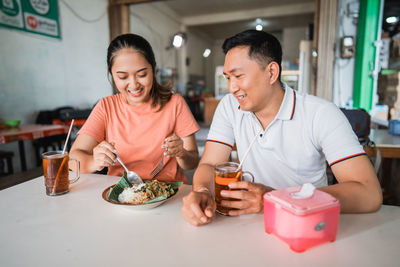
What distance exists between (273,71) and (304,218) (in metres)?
0.78

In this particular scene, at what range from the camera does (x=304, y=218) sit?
2.19ft

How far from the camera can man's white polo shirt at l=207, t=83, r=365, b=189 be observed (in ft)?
3.75

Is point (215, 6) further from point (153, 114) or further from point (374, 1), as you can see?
point (153, 114)

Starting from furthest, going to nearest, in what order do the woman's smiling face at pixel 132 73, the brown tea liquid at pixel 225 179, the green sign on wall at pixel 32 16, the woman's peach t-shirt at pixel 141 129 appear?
the green sign on wall at pixel 32 16 < the woman's peach t-shirt at pixel 141 129 < the woman's smiling face at pixel 132 73 < the brown tea liquid at pixel 225 179

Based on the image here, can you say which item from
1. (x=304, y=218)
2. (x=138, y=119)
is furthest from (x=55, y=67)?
(x=304, y=218)

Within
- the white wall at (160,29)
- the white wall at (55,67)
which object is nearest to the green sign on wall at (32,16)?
the white wall at (55,67)

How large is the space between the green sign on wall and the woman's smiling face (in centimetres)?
322

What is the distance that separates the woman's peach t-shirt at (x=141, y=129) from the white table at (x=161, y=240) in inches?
24.4

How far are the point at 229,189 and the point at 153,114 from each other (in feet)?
3.06

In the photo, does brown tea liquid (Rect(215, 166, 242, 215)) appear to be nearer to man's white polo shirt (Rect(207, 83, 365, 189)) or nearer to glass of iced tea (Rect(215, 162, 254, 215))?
glass of iced tea (Rect(215, 162, 254, 215))

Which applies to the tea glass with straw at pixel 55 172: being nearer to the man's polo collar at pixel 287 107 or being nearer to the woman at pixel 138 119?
the woman at pixel 138 119

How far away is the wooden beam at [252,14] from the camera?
354 inches

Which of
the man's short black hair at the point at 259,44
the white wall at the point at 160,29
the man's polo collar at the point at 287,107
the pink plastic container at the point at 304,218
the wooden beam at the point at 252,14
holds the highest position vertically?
the wooden beam at the point at 252,14

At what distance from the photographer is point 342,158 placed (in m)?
1.06
